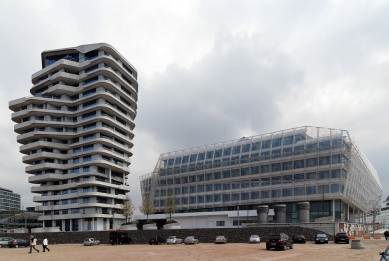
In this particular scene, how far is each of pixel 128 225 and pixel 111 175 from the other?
20.3 meters

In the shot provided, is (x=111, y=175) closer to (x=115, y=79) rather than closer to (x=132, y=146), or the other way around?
(x=132, y=146)

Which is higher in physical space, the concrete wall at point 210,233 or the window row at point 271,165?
the window row at point 271,165

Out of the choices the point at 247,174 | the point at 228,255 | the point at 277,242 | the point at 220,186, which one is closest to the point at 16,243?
the point at 228,255

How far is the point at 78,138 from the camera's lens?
331 feet

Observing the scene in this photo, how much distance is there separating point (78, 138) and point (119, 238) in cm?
4534

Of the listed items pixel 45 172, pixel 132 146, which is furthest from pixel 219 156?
pixel 45 172

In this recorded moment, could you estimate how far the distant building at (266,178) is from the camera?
7744 cm

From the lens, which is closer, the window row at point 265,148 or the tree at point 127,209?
the window row at point 265,148

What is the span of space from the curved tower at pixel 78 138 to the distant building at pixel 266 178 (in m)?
14.6

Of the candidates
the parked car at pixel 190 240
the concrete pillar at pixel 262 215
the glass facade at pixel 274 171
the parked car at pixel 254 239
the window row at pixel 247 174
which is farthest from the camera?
the glass facade at pixel 274 171

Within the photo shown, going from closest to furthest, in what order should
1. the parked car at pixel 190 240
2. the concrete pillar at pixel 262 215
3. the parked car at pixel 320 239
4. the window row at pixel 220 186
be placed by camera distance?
the parked car at pixel 320 239 → the parked car at pixel 190 240 → the concrete pillar at pixel 262 215 → the window row at pixel 220 186

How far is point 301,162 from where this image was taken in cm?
8231

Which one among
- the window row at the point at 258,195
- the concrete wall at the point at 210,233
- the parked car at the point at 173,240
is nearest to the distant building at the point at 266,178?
the window row at the point at 258,195

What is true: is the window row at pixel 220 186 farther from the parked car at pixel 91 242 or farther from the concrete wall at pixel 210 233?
the parked car at pixel 91 242
